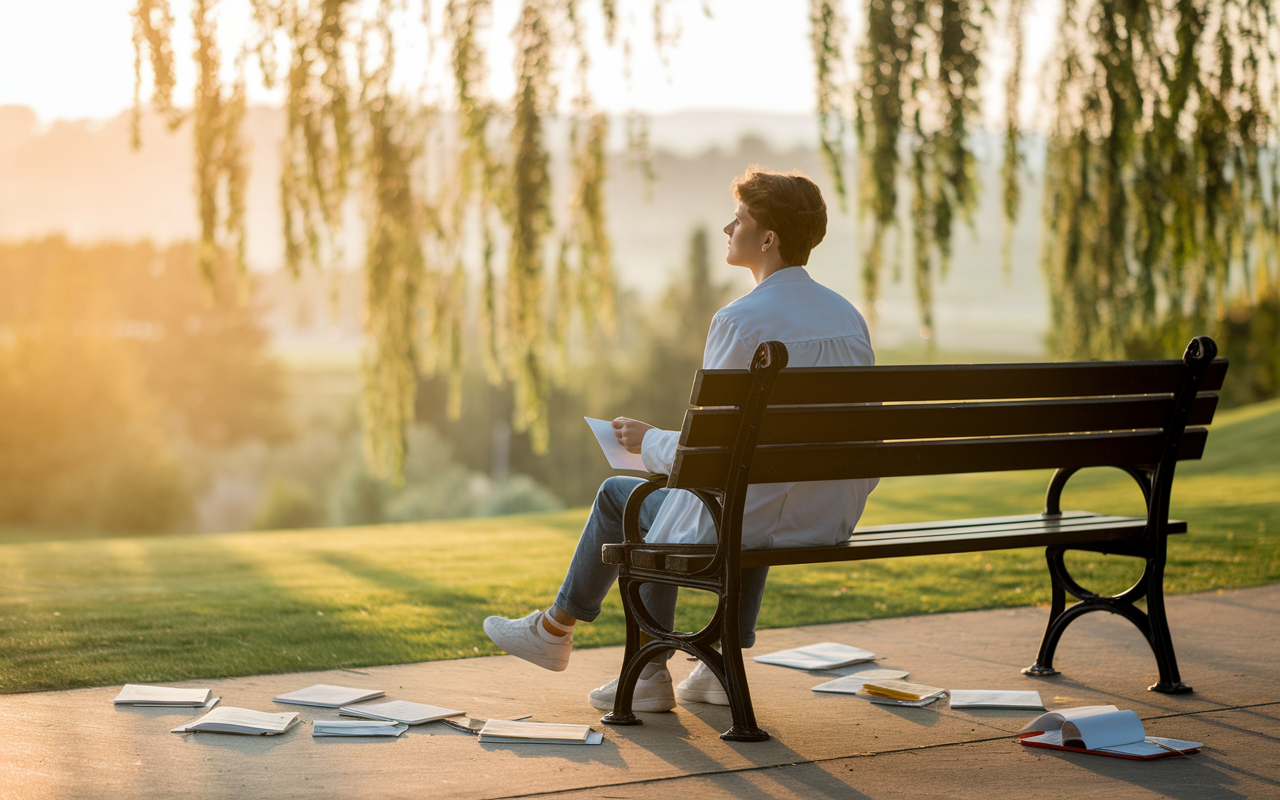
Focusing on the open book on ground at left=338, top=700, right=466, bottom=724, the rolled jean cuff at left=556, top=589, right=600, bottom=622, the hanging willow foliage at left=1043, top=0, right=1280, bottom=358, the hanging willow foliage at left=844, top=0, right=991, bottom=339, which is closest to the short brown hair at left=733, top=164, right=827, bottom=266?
the rolled jean cuff at left=556, top=589, right=600, bottom=622

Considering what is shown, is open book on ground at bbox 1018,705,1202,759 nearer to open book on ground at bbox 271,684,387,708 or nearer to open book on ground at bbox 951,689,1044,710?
open book on ground at bbox 951,689,1044,710

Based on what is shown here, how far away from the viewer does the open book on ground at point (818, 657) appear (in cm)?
483

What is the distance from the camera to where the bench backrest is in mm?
3650

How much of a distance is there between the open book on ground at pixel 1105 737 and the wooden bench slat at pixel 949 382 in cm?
101

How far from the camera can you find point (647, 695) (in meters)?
4.13

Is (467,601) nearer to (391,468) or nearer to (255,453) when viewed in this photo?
(391,468)

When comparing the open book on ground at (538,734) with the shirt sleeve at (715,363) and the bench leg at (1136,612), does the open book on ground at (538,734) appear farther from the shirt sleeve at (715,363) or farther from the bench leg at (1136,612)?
the bench leg at (1136,612)

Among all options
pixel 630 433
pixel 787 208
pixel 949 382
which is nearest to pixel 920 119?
pixel 787 208

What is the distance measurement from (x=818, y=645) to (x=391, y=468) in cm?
261

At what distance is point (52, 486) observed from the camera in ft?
178

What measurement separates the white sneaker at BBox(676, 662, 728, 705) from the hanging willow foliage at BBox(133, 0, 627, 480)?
258 centimetres

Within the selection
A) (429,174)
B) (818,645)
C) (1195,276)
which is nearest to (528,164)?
(429,174)

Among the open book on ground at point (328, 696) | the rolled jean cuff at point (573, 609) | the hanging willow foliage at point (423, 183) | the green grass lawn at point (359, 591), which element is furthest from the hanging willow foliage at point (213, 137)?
the rolled jean cuff at point (573, 609)

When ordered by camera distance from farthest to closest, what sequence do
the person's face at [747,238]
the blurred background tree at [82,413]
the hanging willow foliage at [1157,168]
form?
the blurred background tree at [82,413]
the hanging willow foliage at [1157,168]
the person's face at [747,238]
